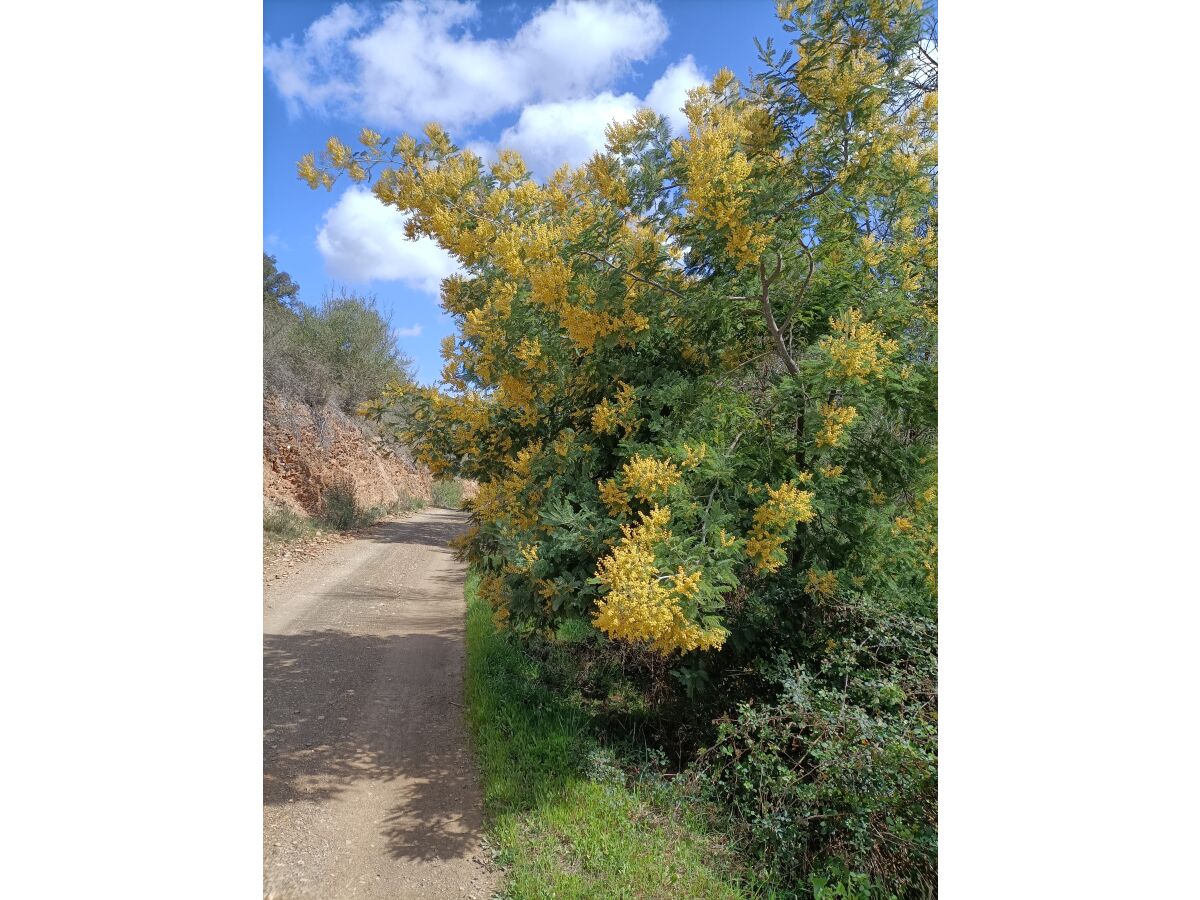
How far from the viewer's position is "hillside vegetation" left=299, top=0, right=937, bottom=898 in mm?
2203

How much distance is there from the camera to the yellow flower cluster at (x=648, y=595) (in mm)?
1675

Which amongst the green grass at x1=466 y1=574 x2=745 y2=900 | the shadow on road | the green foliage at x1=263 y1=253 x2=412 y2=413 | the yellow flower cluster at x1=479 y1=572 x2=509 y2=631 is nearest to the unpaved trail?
the green grass at x1=466 y1=574 x2=745 y2=900

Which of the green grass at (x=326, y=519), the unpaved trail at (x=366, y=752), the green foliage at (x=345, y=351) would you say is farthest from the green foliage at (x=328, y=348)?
the unpaved trail at (x=366, y=752)

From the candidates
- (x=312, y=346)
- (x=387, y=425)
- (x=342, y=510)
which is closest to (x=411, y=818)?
(x=387, y=425)

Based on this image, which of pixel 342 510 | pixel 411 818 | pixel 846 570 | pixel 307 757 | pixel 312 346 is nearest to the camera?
pixel 411 818

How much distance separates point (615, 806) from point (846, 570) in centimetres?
152

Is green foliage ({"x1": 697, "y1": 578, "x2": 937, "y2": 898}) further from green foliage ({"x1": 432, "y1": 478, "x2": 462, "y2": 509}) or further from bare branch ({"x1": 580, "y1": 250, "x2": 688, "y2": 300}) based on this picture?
green foliage ({"x1": 432, "y1": 478, "x2": 462, "y2": 509})

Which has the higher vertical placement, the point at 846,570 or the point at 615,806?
the point at 846,570

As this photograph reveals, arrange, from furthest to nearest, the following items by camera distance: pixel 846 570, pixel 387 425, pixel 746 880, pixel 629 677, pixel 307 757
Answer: pixel 629 677, pixel 387 425, pixel 307 757, pixel 846 570, pixel 746 880

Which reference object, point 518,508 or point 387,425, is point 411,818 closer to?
point 518,508

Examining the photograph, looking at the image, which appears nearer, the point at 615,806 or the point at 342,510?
the point at 615,806

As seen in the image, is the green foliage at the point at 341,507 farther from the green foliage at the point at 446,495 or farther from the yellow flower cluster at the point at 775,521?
the yellow flower cluster at the point at 775,521

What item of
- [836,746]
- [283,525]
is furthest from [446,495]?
[836,746]

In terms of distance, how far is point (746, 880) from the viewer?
95.1 inches
